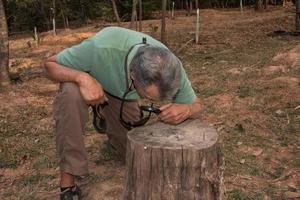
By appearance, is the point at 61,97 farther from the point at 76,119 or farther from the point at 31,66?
the point at 31,66

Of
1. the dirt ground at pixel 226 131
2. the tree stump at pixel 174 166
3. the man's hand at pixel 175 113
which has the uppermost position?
the man's hand at pixel 175 113

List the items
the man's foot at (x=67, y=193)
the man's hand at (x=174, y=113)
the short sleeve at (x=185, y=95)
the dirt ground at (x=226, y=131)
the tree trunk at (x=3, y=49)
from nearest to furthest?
the man's hand at (x=174, y=113), the short sleeve at (x=185, y=95), the man's foot at (x=67, y=193), the dirt ground at (x=226, y=131), the tree trunk at (x=3, y=49)

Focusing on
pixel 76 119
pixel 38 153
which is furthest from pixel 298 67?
pixel 76 119

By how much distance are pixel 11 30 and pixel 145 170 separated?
79.1 ft

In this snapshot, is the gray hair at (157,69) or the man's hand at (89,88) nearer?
the gray hair at (157,69)

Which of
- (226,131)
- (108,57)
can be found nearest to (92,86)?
(108,57)

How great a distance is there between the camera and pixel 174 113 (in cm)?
270

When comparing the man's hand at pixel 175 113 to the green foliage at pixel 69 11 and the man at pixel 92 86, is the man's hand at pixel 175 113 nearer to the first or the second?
the man at pixel 92 86

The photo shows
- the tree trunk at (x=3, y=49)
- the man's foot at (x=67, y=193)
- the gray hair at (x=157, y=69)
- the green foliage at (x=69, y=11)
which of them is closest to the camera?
the gray hair at (x=157, y=69)

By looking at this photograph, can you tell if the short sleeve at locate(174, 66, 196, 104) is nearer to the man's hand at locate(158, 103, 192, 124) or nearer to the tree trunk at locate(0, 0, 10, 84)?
the man's hand at locate(158, 103, 192, 124)

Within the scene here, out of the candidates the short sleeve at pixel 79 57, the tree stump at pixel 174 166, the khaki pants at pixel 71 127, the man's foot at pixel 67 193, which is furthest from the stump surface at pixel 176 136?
the man's foot at pixel 67 193

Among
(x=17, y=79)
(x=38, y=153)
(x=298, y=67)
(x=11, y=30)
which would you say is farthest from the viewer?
(x=11, y=30)

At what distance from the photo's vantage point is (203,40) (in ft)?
38.7

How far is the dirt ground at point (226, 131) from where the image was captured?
11.8ft
